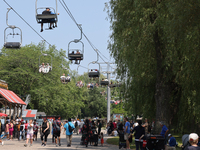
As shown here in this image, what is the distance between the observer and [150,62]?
63.4 ft

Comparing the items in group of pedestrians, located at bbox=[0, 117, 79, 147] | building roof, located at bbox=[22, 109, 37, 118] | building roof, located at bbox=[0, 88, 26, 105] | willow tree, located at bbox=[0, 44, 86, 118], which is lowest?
group of pedestrians, located at bbox=[0, 117, 79, 147]

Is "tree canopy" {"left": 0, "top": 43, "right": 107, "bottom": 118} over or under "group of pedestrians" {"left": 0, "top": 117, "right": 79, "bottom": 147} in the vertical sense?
over

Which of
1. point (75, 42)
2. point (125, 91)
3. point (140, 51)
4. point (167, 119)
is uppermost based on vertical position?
point (75, 42)

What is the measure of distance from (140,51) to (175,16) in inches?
215

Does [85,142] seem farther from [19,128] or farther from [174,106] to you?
[19,128]

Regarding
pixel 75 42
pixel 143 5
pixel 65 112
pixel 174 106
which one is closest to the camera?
pixel 143 5

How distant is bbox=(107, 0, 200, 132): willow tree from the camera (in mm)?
16766

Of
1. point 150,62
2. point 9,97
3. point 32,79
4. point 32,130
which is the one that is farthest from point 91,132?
point 32,79

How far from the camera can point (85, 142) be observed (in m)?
22.1

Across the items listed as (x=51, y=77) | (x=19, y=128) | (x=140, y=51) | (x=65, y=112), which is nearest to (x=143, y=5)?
(x=140, y=51)

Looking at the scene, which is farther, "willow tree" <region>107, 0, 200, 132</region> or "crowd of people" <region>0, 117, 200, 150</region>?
"willow tree" <region>107, 0, 200, 132</region>

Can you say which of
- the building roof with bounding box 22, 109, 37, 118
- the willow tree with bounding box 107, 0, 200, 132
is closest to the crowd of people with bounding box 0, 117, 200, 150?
the willow tree with bounding box 107, 0, 200, 132

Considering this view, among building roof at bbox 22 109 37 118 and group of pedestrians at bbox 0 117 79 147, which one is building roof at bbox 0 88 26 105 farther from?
building roof at bbox 22 109 37 118

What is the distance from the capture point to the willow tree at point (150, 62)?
1677cm
